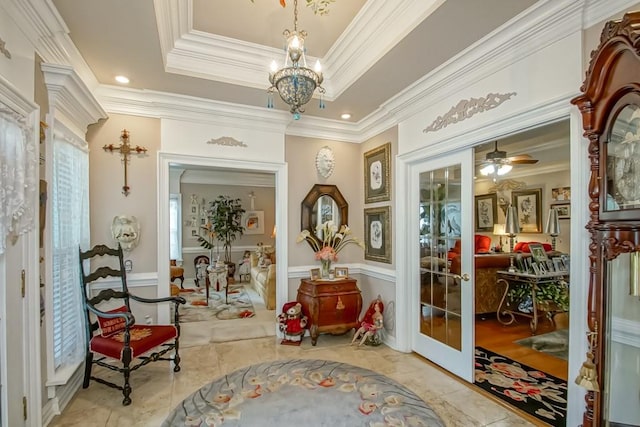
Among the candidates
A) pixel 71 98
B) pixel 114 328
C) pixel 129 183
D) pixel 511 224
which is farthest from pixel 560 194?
pixel 71 98

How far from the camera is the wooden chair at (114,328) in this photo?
256 cm

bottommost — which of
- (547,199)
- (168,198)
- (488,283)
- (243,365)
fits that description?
(243,365)

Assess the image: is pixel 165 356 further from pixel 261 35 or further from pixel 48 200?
pixel 261 35

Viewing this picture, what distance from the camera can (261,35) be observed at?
2.90 meters

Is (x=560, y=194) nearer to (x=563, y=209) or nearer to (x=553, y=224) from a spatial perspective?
(x=563, y=209)

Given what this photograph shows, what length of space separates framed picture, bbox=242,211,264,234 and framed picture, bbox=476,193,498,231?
5.45 meters

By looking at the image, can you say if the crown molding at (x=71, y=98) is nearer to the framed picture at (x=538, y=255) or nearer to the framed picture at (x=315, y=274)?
the framed picture at (x=315, y=274)

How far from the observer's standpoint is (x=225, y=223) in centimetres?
770

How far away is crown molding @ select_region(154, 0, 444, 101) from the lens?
2.36m

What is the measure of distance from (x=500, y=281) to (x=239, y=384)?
3890 millimetres

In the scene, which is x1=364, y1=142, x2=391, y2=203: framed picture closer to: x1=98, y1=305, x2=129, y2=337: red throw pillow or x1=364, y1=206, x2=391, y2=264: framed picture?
x1=364, y1=206, x2=391, y2=264: framed picture

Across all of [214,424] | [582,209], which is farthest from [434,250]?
[214,424]

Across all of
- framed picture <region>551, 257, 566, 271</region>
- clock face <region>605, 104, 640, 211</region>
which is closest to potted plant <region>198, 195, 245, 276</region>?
framed picture <region>551, 257, 566, 271</region>

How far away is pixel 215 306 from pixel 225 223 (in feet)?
8.07
